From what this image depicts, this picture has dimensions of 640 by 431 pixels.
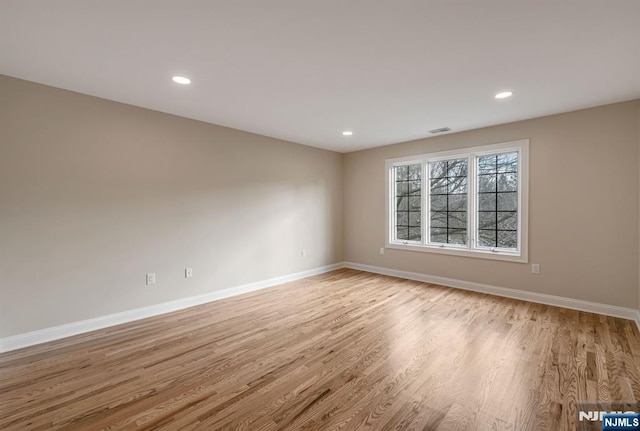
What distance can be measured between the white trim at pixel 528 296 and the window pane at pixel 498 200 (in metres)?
0.66

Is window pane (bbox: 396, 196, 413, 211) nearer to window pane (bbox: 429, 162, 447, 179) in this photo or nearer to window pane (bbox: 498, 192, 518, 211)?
window pane (bbox: 429, 162, 447, 179)

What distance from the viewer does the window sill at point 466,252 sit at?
416 cm

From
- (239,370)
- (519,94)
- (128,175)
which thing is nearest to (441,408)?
(239,370)

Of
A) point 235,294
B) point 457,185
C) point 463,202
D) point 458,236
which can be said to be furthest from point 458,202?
point 235,294

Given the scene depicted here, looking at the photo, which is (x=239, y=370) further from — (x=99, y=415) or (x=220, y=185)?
(x=220, y=185)

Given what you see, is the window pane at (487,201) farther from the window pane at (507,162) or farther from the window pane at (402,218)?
the window pane at (402,218)

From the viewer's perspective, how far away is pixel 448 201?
495cm

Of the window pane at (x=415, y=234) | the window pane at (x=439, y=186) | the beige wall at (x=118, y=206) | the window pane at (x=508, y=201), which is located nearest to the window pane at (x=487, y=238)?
the window pane at (x=508, y=201)

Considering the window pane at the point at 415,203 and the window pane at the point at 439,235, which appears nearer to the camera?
the window pane at the point at 439,235

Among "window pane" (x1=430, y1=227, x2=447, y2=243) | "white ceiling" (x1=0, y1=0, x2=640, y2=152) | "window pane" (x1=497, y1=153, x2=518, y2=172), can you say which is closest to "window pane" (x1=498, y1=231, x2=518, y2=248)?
"window pane" (x1=430, y1=227, x2=447, y2=243)

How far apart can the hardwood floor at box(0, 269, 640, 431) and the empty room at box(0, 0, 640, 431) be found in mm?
21

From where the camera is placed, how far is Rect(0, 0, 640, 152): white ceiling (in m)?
1.80

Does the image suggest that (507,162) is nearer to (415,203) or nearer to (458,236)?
(458,236)

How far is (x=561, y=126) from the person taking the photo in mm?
3764
